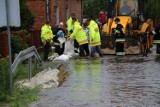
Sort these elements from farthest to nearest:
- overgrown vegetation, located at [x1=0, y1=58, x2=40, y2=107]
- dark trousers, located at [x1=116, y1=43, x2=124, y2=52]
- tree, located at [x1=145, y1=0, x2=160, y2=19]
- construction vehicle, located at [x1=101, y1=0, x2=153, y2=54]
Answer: tree, located at [x1=145, y1=0, x2=160, y2=19] → construction vehicle, located at [x1=101, y1=0, x2=153, y2=54] → dark trousers, located at [x1=116, y1=43, x2=124, y2=52] → overgrown vegetation, located at [x1=0, y1=58, x2=40, y2=107]

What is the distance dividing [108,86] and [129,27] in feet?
38.7

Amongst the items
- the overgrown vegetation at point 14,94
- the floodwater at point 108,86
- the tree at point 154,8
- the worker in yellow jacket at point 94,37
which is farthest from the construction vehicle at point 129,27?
the tree at point 154,8

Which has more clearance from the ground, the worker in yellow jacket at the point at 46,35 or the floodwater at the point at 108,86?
the worker in yellow jacket at the point at 46,35

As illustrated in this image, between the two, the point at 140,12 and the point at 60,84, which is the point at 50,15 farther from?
the point at 60,84

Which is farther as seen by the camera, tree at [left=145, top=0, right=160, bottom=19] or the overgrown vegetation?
tree at [left=145, top=0, right=160, bottom=19]

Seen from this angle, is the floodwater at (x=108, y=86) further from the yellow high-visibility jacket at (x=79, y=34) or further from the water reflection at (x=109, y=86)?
the yellow high-visibility jacket at (x=79, y=34)

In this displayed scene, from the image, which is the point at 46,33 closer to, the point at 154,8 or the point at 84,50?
the point at 84,50

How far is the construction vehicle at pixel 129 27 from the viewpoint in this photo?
23016 millimetres

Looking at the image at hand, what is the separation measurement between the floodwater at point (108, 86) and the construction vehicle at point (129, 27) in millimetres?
3777

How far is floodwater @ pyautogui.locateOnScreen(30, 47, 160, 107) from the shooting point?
10.4m

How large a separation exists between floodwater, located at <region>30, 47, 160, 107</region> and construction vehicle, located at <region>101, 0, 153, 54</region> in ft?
12.4

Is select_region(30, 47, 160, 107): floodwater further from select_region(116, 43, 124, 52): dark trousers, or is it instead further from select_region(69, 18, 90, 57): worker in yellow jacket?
select_region(116, 43, 124, 52): dark trousers

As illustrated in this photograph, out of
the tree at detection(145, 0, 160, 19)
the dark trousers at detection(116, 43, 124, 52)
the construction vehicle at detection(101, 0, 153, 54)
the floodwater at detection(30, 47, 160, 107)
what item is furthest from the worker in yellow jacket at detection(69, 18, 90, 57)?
the tree at detection(145, 0, 160, 19)

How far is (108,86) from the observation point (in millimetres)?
12805
